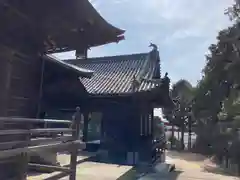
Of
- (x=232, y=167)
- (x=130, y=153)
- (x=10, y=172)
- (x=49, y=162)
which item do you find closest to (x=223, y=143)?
(x=232, y=167)

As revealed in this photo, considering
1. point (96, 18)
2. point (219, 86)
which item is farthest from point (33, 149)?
point (219, 86)

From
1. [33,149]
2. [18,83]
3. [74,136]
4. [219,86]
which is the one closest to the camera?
[33,149]

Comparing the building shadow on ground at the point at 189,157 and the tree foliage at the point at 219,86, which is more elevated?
the tree foliage at the point at 219,86

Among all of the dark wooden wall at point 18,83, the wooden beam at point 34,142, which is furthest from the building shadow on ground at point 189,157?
the wooden beam at point 34,142

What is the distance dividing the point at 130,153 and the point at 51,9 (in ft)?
27.2

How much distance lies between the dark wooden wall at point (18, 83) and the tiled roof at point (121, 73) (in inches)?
231

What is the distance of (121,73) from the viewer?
13711 millimetres

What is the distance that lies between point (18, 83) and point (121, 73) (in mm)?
8869

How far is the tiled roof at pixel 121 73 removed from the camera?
38.3 ft

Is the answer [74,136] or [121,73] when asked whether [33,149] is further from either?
[121,73]

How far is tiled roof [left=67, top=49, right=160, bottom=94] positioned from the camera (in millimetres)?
11664

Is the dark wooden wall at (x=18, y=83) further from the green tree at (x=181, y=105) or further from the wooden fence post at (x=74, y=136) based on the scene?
the green tree at (x=181, y=105)

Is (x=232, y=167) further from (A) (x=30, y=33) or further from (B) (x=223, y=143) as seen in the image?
(A) (x=30, y=33)

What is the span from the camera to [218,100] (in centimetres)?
1964
